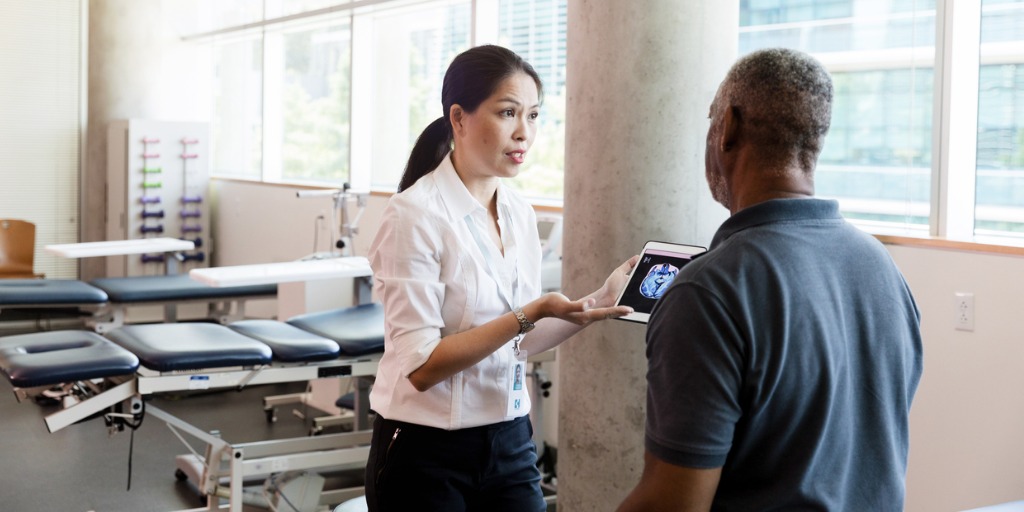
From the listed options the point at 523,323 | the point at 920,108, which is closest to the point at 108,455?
the point at 523,323

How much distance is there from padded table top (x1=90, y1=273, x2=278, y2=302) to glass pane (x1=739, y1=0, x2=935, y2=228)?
298 centimetres

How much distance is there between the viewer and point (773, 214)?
1.08 m

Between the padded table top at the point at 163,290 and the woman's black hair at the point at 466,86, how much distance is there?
3642 millimetres

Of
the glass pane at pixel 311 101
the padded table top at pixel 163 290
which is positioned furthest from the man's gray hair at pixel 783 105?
the glass pane at pixel 311 101

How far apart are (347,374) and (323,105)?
3.79 m

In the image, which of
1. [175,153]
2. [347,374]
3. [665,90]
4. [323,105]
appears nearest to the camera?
[665,90]

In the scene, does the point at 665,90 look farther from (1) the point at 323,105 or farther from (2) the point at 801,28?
(1) the point at 323,105

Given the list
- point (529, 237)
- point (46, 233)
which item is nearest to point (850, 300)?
point (529, 237)

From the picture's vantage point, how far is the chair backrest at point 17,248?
6.88 meters

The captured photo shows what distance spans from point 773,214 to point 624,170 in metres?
1.85

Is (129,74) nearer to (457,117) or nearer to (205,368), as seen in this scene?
(205,368)

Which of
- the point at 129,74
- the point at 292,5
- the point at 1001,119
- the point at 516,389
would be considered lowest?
the point at 516,389

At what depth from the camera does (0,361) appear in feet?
10.7

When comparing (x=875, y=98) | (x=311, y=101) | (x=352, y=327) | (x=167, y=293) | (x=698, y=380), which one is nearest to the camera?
(x=698, y=380)
